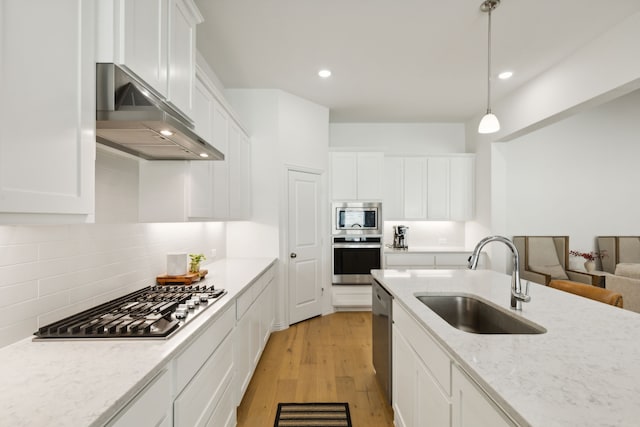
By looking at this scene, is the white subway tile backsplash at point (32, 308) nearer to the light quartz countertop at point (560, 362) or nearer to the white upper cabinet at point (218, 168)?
the white upper cabinet at point (218, 168)

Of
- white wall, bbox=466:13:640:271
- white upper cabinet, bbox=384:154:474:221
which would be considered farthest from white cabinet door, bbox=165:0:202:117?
white upper cabinet, bbox=384:154:474:221

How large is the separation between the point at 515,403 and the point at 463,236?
15.9 ft

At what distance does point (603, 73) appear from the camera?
2.71 m

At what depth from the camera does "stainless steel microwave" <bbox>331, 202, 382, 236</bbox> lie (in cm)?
457

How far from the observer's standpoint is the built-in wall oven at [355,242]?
4527mm

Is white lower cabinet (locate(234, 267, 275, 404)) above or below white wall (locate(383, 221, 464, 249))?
below

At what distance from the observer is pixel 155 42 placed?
1479 mm

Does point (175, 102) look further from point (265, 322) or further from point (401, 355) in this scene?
point (265, 322)

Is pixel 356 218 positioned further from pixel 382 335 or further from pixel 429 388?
pixel 429 388

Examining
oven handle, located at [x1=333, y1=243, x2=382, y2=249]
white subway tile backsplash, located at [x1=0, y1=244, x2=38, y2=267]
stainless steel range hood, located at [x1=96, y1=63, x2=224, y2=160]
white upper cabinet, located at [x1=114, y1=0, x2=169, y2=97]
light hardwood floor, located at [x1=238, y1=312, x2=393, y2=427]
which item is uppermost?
white upper cabinet, located at [x1=114, y1=0, x2=169, y2=97]

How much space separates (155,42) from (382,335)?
2.24 meters

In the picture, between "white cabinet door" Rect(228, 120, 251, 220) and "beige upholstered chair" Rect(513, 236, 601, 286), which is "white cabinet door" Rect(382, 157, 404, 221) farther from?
"white cabinet door" Rect(228, 120, 251, 220)

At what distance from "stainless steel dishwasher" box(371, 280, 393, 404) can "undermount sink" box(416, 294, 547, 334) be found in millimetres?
308

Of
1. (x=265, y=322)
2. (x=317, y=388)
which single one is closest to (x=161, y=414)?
(x=317, y=388)
